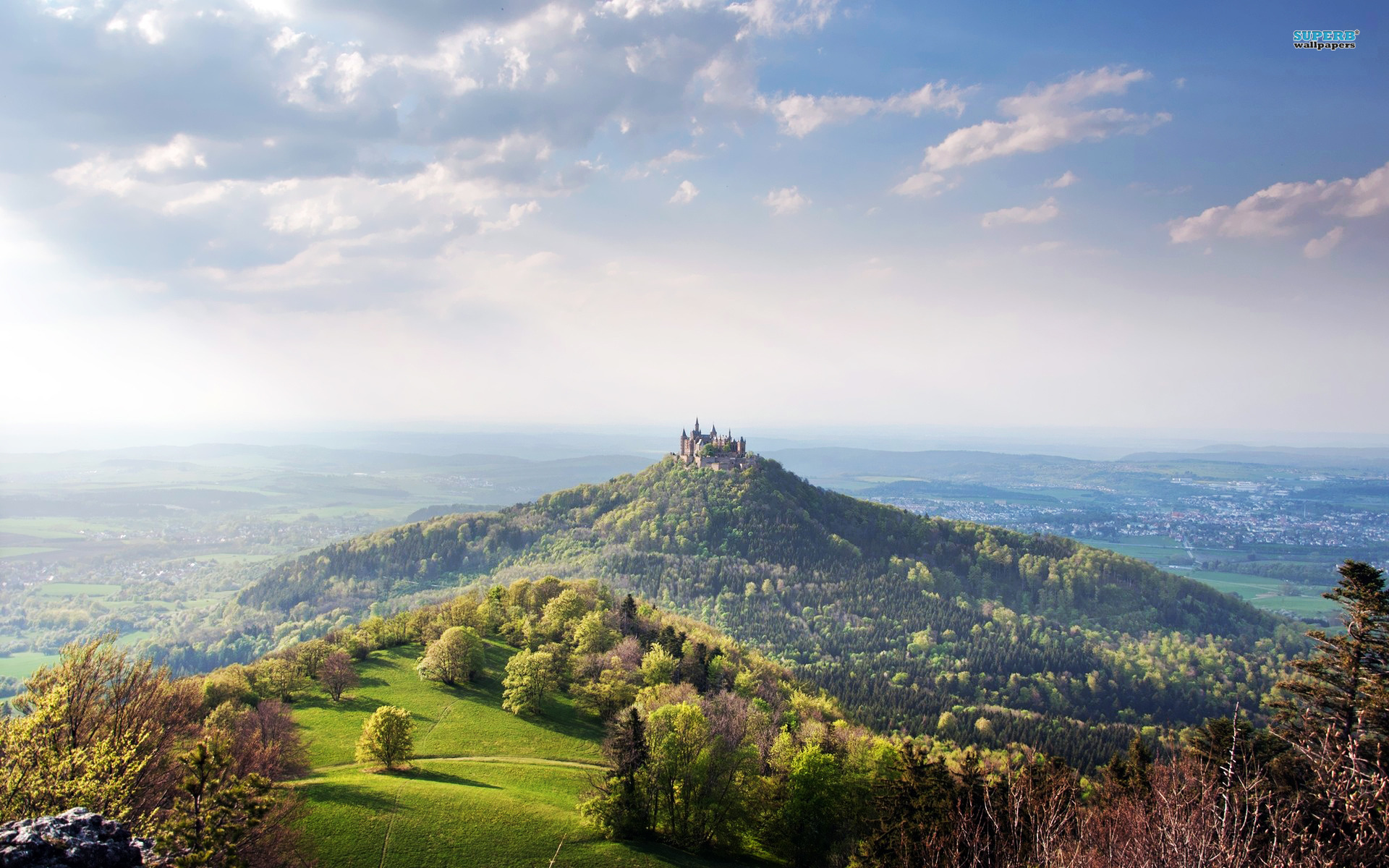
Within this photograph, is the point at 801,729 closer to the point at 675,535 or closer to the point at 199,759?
the point at 199,759

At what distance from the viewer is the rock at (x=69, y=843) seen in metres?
10.7

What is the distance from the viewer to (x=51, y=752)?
1655 centimetres

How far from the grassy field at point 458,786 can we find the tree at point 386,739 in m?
1.09

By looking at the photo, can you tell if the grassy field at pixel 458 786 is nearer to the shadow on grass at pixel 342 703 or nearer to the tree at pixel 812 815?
the shadow on grass at pixel 342 703

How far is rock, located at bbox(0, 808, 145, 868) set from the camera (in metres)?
10.7

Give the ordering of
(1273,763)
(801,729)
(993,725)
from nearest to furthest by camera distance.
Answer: (1273,763), (801,729), (993,725)

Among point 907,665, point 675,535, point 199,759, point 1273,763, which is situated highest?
point 199,759

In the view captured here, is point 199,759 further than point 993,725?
No

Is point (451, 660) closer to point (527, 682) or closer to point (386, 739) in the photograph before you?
point (527, 682)

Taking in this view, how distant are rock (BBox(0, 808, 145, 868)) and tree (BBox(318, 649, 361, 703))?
39.4m

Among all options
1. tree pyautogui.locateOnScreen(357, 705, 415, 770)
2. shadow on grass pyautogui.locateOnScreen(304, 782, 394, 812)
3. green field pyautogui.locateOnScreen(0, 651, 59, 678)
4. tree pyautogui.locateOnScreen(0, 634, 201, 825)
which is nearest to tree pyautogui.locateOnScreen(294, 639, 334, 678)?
tree pyautogui.locateOnScreen(357, 705, 415, 770)

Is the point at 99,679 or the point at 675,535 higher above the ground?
the point at 99,679

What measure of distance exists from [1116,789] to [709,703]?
24260 mm

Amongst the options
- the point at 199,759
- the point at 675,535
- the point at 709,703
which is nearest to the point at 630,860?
the point at 709,703
